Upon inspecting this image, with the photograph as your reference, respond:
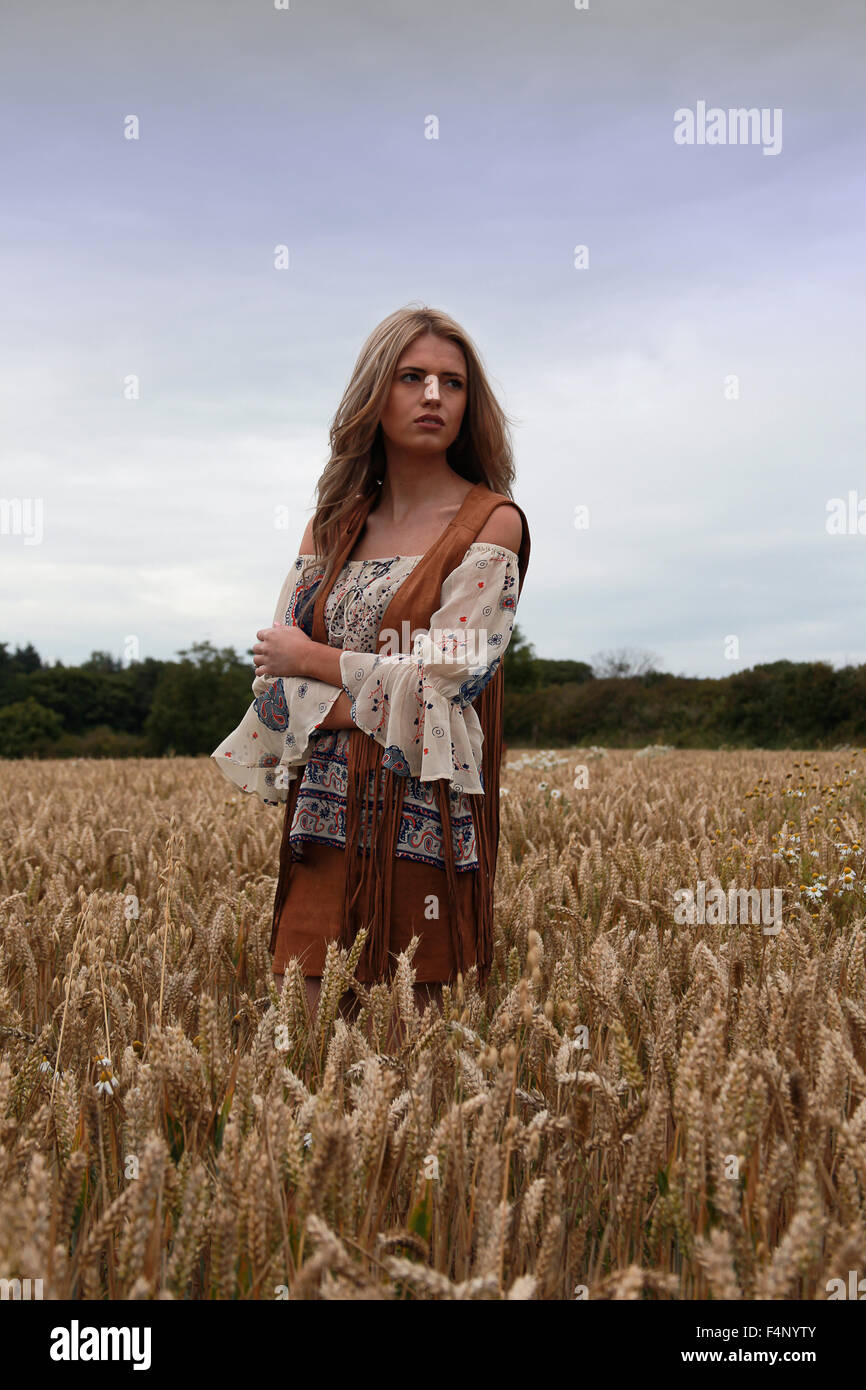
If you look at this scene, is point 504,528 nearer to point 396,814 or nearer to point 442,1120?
point 396,814

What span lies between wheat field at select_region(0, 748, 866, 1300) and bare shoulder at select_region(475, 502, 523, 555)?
37.4 inches

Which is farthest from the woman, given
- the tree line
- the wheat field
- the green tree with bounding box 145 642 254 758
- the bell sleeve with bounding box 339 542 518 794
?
the green tree with bounding box 145 642 254 758

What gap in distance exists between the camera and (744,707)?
2642cm

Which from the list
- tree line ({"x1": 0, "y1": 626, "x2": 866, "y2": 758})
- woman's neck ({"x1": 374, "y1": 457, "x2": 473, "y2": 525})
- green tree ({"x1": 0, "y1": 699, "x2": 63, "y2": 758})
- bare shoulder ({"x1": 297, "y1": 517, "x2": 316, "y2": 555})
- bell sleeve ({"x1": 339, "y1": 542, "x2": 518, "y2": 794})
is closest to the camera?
bell sleeve ({"x1": 339, "y1": 542, "x2": 518, "y2": 794})

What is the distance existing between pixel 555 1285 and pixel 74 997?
1052 mm

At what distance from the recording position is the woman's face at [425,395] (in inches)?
95.0

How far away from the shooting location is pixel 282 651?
2.37 m

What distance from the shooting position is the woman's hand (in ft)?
7.72

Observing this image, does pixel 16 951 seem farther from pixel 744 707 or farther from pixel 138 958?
pixel 744 707

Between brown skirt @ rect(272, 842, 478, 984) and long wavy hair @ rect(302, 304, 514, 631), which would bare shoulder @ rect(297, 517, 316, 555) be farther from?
brown skirt @ rect(272, 842, 478, 984)

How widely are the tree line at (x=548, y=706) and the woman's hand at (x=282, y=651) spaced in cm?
1016

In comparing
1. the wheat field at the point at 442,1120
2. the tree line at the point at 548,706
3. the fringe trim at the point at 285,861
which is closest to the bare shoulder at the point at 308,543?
the fringe trim at the point at 285,861

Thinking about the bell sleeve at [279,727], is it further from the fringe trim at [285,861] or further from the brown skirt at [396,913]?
the brown skirt at [396,913]

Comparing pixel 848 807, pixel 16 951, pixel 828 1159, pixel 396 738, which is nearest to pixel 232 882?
pixel 16 951
